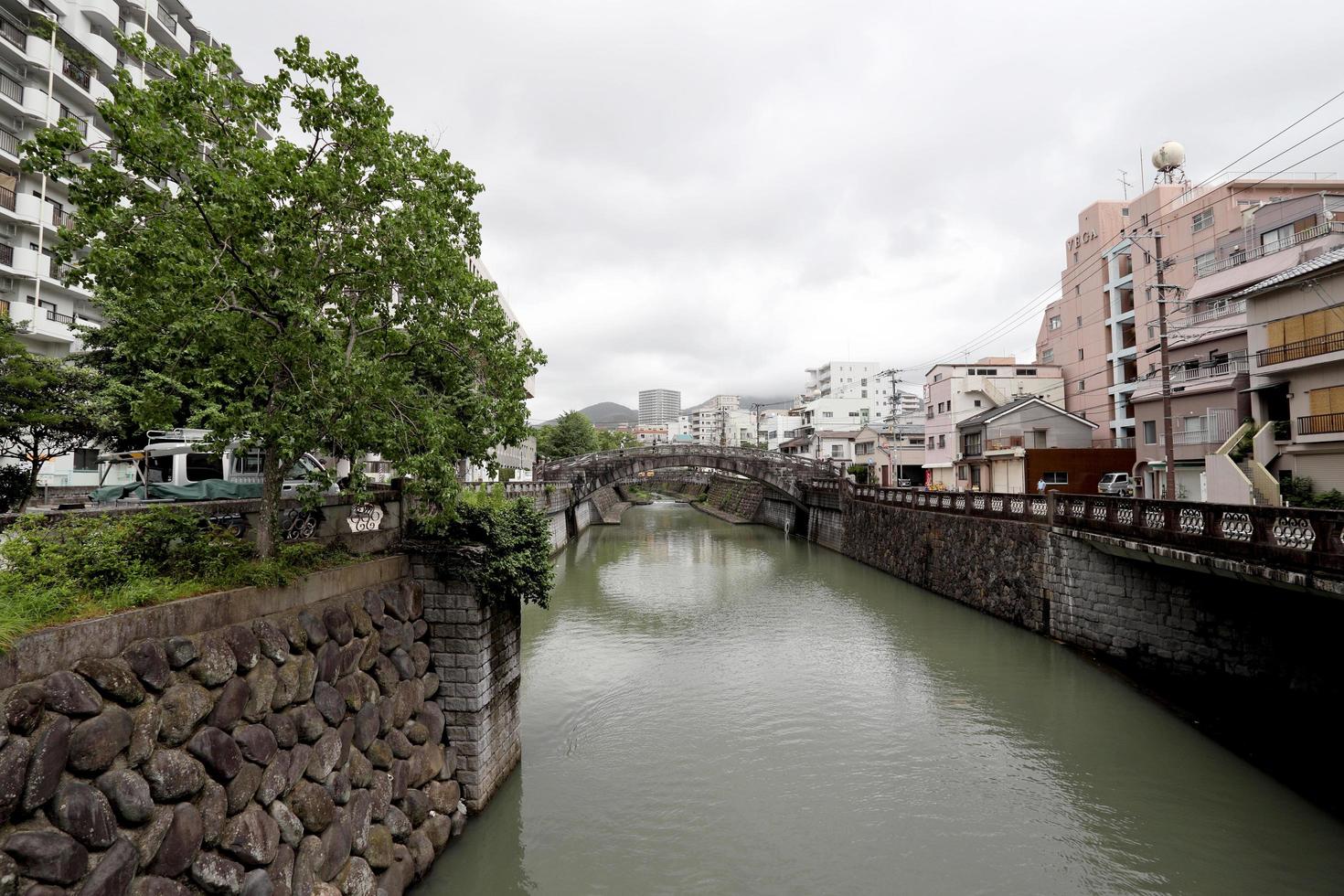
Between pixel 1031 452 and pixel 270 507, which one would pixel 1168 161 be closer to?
pixel 1031 452

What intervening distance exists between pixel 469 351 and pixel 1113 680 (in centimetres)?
1452

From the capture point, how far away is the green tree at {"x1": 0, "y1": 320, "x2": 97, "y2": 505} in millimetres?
11914

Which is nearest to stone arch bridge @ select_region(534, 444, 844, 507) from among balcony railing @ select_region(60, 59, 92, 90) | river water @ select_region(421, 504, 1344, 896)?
river water @ select_region(421, 504, 1344, 896)

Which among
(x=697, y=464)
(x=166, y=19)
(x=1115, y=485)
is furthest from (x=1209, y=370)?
(x=166, y=19)

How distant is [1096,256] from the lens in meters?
36.1

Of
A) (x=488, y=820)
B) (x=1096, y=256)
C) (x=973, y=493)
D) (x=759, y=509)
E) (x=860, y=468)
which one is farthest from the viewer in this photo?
(x=759, y=509)

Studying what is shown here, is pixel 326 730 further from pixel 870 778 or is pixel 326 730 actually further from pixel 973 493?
pixel 973 493

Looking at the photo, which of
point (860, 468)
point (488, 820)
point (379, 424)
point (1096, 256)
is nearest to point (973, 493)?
point (488, 820)

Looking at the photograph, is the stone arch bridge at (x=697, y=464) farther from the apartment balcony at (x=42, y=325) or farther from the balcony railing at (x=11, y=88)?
the balcony railing at (x=11, y=88)

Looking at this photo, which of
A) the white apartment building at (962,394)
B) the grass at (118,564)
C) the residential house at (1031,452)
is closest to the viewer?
the grass at (118,564)

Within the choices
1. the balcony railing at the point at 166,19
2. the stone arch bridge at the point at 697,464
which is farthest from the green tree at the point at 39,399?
the stone arch bridge at the point at 697,464

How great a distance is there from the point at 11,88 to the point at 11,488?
2028 centimetres

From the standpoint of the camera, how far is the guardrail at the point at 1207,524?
8492mm

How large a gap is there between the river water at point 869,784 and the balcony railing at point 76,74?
94.1 feet
